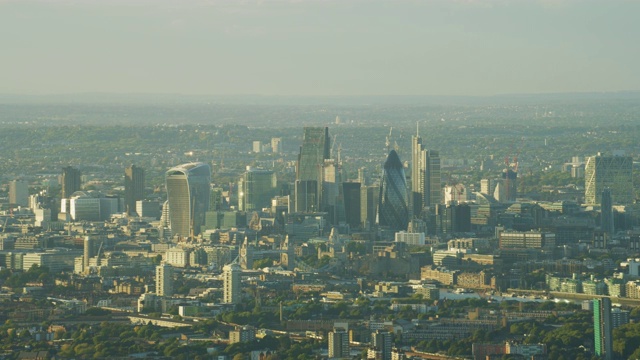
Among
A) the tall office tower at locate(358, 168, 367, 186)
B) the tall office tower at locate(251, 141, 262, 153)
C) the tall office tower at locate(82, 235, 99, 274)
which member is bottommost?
the tall office tower at locate(251, 141, 262, 153)

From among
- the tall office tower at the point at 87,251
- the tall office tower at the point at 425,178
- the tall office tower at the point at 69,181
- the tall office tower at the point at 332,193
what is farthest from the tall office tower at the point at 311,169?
the tall office tower at the point at 87,251

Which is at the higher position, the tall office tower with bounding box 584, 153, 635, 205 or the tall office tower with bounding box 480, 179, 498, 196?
the tall office tower with bounding box 584, 153, 635, 205

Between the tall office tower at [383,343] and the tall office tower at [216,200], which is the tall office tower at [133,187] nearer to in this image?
the tall office tower at [216,200]

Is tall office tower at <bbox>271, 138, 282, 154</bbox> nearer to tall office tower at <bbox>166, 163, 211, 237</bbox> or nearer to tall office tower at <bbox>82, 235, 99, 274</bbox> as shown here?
tall office tower at <bbox>166, 163, 211, 237</bbox>

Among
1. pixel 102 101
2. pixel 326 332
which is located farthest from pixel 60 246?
pixel 102 101

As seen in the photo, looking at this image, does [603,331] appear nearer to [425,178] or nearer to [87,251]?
[87,251]

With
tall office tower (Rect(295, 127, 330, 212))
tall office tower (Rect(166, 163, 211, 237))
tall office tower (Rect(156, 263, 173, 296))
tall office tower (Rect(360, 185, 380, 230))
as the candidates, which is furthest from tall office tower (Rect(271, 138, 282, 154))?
tall office tower (Rect(156, 263, 173, 296))
